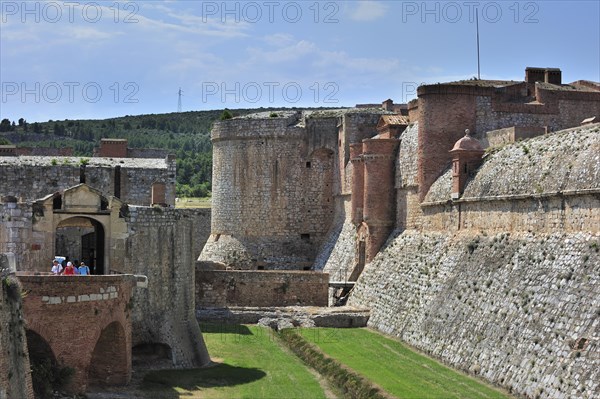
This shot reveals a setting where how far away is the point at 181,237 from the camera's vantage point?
1146 inches

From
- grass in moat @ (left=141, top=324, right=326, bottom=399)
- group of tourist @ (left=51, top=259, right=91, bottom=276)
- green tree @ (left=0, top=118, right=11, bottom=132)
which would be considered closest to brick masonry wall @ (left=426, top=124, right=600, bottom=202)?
grass in moat @ (left=141, top=324, right=326, bottom=399)

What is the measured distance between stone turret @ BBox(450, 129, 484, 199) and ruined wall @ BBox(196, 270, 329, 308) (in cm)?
1114

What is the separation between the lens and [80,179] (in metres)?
33.0

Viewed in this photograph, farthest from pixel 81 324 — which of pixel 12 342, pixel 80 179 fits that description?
pixel 80 179

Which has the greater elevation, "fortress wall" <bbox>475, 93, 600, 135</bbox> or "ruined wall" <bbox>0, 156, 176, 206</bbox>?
"fortress wall" <bbox>475, 93, 600, 135</bbox>

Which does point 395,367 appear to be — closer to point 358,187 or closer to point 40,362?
point 40,362

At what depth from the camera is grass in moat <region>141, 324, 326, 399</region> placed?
24750 mm

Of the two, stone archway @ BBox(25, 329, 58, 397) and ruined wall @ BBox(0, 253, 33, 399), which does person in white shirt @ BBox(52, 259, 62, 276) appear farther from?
ruined wall @ BBox(0, 253, 33, 399)

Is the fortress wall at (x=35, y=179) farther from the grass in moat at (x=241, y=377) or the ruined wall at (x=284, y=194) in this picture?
the ruined wall at (x=284, y=194)

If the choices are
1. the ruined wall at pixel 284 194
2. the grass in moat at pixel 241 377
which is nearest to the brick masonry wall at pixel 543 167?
the grass in moat at pixel 241 377

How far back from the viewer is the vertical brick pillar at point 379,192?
1711 inches

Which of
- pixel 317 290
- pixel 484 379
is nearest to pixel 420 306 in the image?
pixel 484 379

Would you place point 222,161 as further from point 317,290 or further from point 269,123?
point 317,290

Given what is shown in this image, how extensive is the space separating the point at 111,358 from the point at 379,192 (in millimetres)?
21356
